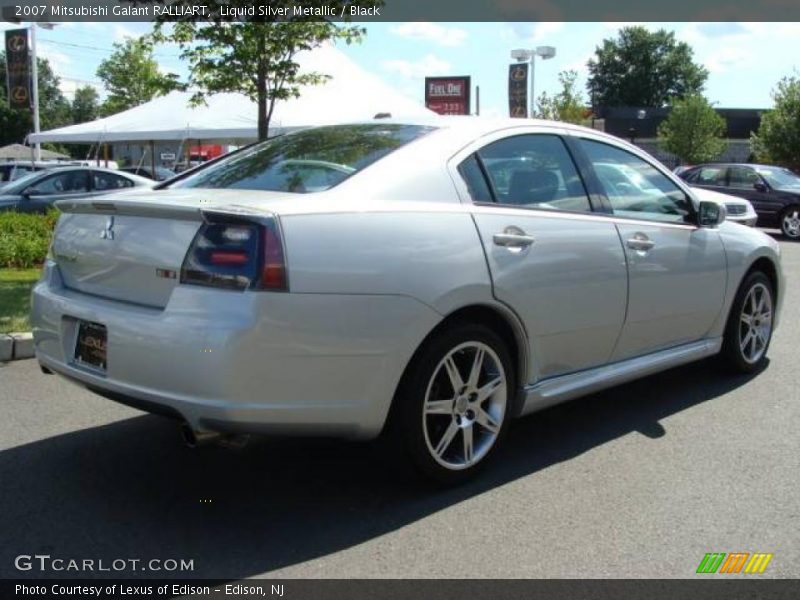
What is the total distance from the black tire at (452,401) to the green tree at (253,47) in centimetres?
695

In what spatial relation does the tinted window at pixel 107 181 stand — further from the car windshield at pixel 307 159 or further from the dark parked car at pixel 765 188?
the dark parked car at pixel 765 188

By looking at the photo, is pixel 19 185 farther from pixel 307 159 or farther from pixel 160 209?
pixel 160 209

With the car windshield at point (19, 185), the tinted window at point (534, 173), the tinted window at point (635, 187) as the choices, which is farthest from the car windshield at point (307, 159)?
the car windshield at point (19, 185)

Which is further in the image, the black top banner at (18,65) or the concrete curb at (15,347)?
the black top banner at (18,65)

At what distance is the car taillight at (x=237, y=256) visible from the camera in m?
3.01

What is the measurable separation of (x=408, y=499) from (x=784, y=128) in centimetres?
2594

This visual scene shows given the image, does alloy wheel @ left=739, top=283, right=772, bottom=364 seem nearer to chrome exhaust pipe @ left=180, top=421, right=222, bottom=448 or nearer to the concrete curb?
chrome exhaust pipe @ left=180, top=421, right=222, bottom=448

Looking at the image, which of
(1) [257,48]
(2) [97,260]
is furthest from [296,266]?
(1) [257,48]

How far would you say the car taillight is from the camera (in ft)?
9.88

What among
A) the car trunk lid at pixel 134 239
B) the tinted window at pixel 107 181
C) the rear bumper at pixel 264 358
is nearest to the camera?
the rear bumper at pixel 264 358

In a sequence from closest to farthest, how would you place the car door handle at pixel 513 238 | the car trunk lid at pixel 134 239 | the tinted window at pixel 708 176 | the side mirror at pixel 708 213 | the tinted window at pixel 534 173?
the car trunk lid at pixel 134 239
the car door handle at pixel 513 238
the tinted window at pixel 534 173
the side mirror at pixel 708 213
the tinted window at pixel 708 176

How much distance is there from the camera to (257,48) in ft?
31.8

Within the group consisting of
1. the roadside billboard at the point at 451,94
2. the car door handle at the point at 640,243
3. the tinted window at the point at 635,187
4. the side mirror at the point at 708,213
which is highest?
the roadside billboard at the point at 451,94

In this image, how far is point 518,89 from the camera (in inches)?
1148
